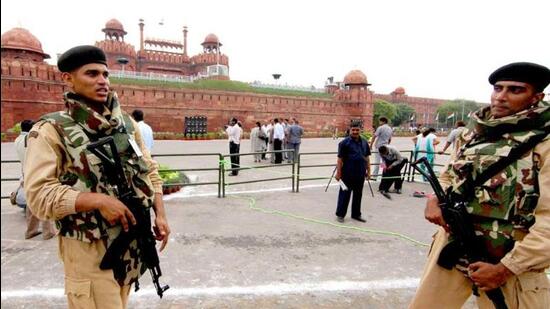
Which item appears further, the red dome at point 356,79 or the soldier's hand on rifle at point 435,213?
the red dome at point 356,79

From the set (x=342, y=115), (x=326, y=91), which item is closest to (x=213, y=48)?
(x=326, y=91)

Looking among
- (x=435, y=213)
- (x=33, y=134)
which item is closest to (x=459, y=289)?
(x=435, y=213)

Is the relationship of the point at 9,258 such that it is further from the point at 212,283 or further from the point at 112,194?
the point at 112,194

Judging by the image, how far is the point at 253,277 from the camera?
10.9ft

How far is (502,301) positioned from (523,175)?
26.5 inches

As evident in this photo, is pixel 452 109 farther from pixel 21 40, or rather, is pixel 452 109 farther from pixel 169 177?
pixel 169 177

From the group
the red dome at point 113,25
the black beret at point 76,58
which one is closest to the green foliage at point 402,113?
the red dome at point 113,25

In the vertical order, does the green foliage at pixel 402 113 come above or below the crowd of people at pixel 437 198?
above

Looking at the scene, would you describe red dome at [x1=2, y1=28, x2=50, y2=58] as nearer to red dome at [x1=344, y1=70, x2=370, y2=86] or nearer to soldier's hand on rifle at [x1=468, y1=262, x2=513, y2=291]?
red dome at [x1=344, y1=70, x2=370, y2=86]

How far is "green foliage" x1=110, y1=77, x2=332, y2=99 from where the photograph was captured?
28420 millimetres

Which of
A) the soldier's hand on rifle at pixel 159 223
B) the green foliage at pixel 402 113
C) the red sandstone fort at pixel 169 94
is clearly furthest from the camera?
the green foliage at pixel 402 113

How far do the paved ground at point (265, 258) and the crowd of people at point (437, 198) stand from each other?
120cm

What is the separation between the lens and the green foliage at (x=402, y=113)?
57.3 meters

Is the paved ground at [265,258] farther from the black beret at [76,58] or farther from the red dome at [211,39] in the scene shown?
the red dome at [211,39]
